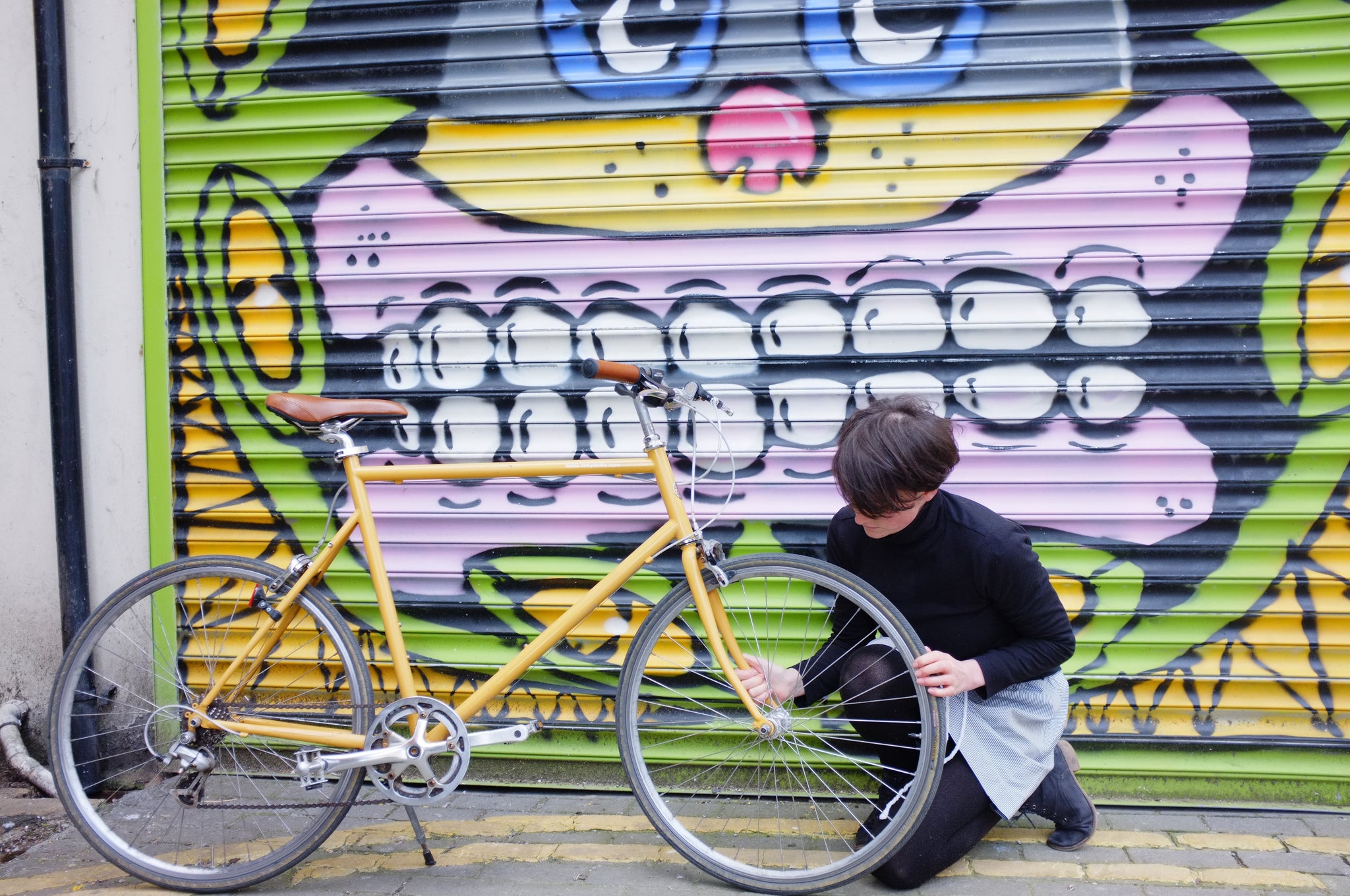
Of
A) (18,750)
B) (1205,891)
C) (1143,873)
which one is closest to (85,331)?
(18,750)

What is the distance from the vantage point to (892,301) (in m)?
3.43

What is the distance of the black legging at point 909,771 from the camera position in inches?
108


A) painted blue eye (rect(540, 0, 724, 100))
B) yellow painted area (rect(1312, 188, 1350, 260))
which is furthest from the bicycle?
yellow painted area (rect(1312, 188, 1350, 260))

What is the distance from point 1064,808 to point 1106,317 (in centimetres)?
174

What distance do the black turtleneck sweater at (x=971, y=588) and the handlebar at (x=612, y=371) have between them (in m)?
0.85

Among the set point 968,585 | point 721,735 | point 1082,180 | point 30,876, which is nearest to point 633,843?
point 721,735

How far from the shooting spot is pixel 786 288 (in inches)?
137

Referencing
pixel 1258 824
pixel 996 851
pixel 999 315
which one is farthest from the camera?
pixel 999 315

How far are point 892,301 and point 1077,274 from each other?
0.68 meters

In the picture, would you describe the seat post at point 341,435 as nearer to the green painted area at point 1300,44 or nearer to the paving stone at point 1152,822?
the paving stone at point 1152,822

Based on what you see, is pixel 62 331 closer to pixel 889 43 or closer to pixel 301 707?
pixel 301 707

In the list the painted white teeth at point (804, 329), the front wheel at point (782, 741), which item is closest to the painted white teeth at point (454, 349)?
the painted white teeth at point (804, 329)

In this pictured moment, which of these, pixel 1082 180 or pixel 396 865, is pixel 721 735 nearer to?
pixel 396 865

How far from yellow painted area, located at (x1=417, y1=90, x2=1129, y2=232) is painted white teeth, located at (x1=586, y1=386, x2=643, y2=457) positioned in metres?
0.66
